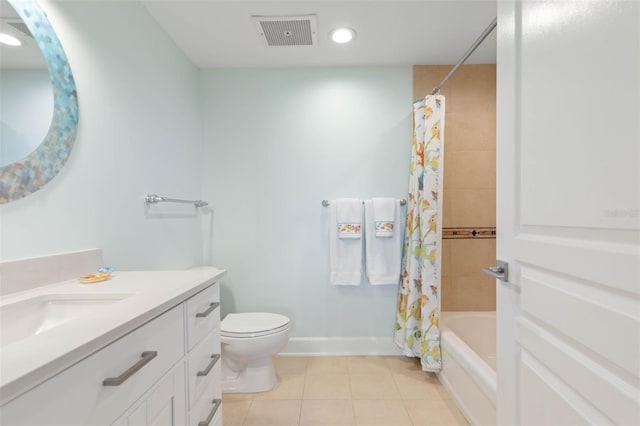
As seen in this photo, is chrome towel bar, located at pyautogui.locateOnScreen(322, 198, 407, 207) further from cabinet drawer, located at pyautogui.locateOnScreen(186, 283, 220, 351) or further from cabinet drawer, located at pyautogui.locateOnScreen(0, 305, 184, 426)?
cabinet drawer, located at pyautogui.locateOnScreen(0, 305, 184, 426)

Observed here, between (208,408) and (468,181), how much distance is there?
6.86ft

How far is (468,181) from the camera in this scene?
2.18 metres

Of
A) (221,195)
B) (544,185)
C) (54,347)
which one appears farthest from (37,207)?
(544,185)

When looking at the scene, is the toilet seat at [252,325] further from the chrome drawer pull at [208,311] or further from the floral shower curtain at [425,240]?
the floral shower curtain at [425,240]

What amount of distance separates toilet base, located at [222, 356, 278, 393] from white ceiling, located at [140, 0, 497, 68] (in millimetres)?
2005

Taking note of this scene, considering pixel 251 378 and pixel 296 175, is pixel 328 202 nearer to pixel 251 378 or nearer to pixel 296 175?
pixel 296 175

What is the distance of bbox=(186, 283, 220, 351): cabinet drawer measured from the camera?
917 millimetres

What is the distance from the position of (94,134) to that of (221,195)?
1056mm

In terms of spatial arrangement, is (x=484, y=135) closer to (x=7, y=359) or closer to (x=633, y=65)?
(x=633, y=65)

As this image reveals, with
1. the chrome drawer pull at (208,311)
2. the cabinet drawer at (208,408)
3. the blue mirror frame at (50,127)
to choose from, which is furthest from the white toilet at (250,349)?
the blue mirror frame at (50,127)

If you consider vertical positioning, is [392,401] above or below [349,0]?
below

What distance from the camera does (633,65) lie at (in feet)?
1.76

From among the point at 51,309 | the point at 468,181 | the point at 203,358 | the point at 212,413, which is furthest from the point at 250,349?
the point at 468,181

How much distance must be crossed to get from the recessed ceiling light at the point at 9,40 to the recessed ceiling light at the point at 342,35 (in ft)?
4.78
